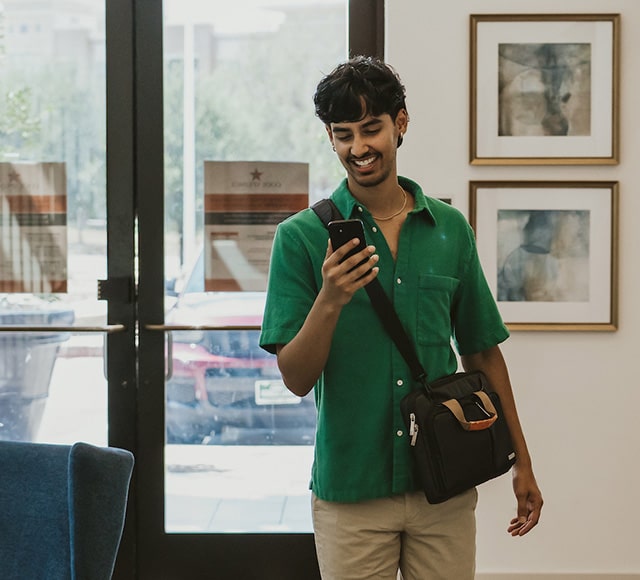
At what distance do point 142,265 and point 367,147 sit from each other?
1.60 meters

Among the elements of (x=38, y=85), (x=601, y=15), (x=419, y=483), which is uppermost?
(x=601, y=15)

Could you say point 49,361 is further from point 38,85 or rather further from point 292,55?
point 292,55

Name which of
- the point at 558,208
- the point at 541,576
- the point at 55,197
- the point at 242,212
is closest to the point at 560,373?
the point at 558,208

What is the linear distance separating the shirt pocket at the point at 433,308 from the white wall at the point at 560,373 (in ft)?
4.29

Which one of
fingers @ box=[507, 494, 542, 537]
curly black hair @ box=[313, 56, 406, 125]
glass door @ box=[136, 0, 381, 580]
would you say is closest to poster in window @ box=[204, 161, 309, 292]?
glass door @ box=[136, 0, 381, 580]

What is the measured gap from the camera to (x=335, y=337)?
1.71 meters

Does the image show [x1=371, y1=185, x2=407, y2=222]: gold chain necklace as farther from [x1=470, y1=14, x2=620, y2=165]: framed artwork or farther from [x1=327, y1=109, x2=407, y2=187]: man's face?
[x1=470, y1=14, x2=620, y2=165]: framed artwork

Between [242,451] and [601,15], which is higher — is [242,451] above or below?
below

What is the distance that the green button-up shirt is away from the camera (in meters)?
1.71

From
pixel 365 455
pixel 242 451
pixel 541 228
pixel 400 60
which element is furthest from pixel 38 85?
pixel 365 455

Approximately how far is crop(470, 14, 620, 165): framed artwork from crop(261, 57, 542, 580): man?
131cm

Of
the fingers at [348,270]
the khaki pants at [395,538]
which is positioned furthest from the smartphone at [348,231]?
the khaki pants at [395,538]

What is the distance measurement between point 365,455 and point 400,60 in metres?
1.70

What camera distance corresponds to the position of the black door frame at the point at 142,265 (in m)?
3.11
